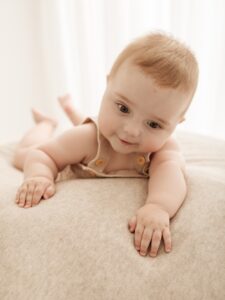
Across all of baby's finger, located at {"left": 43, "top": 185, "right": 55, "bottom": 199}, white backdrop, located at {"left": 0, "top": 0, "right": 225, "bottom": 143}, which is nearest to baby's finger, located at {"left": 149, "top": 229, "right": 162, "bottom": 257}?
baby's finger, located at {"left": 43, "top": 185, "right": 55, "bottom": 199}

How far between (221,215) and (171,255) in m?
0.15

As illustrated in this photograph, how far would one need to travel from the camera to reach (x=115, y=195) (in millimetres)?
832

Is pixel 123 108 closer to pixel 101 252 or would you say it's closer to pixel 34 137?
pixel 101 252

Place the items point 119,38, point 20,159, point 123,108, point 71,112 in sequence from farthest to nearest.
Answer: point 119,38 → point 71,112 → point 20,159 → point 123,108

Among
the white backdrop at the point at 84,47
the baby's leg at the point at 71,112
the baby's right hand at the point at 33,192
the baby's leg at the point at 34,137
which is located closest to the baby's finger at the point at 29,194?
the baby's right hand at the point at 33,192

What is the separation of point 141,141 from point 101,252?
0.34 metres

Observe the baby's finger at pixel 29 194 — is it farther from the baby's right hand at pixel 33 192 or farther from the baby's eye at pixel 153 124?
the baby's eye at pixel 153 124

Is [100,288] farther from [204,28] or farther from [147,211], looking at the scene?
[204,28]

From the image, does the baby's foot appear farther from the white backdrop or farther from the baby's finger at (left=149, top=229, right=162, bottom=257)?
the baby's finger at (left=149, top=229, right=162, bottom=257)

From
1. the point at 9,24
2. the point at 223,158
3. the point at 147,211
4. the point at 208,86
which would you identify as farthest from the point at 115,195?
the point at 9,24

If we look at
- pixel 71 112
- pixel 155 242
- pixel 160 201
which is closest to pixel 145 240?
pixel 155 242

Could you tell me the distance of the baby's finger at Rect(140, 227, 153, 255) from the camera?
70cm

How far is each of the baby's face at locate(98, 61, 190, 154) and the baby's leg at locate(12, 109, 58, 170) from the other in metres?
0.39

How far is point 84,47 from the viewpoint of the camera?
2354mm
